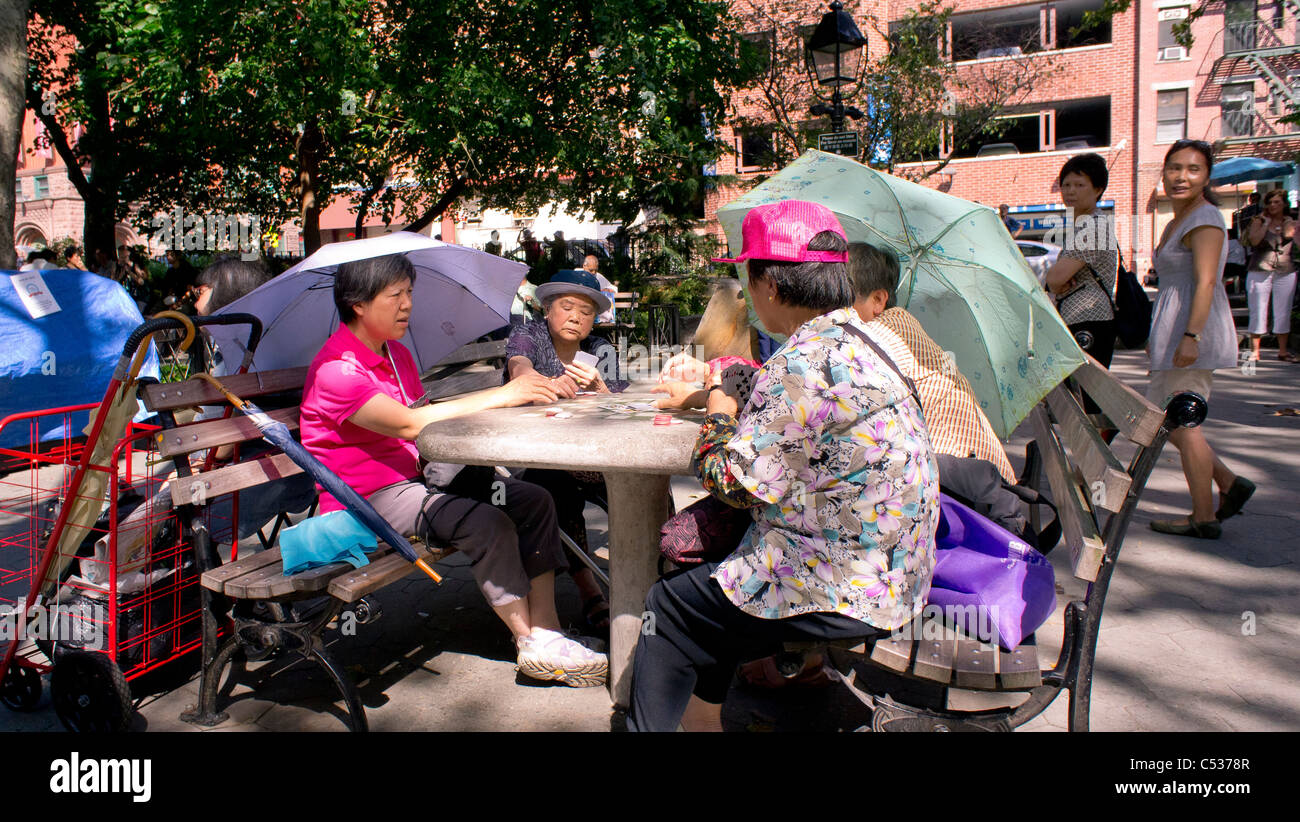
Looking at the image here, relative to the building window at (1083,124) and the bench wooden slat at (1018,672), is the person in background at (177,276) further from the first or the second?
the building window at (1083,124)

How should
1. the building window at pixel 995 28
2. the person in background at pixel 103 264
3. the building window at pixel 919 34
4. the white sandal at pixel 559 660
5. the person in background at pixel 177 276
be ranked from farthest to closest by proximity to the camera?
1. the building window at pixel 995 28
2. the building window at pixel 919 34
3. the person in background at pixel 103 264
4. the person in background at pixel 177 276
5. the white sandal at pixel 559 660

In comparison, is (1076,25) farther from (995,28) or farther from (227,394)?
(227,394)

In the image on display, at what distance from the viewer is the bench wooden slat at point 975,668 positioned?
6.97 feet

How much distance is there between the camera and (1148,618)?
12.0 feet

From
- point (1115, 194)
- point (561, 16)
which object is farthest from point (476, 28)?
point (1115, 194)

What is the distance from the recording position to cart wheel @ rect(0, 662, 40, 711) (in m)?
3.07

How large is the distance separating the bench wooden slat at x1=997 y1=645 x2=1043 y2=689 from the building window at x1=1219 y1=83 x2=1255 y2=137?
29669 mm

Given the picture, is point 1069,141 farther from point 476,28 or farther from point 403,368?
point 403,368

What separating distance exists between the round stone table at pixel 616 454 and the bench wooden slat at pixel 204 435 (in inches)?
30.3

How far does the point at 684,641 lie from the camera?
2.21 meters

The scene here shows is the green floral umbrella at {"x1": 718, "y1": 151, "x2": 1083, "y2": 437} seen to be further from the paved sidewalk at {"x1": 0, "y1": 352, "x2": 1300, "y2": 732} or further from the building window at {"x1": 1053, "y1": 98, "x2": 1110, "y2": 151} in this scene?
the building window at {"x1": 1053, "y1": 98, "x2": 1110, "y2": 151}

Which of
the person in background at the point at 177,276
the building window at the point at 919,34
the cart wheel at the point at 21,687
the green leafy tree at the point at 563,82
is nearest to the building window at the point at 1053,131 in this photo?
the building window at the point at 919,34

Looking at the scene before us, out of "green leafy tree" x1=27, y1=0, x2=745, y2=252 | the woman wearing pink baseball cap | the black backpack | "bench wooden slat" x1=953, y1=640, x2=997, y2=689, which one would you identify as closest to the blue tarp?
the woman wearing pink baseball cap
